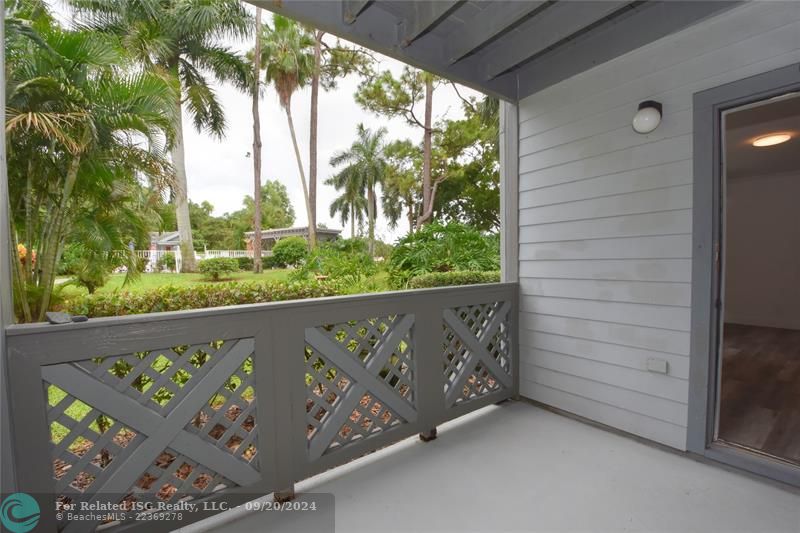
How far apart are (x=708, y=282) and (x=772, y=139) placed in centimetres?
273

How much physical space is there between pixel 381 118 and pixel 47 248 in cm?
1013

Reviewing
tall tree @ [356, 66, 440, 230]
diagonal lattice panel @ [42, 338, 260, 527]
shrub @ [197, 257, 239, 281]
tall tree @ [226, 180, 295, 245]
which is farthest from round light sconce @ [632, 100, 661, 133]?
tall tree @ [226, 180, 295, 245]

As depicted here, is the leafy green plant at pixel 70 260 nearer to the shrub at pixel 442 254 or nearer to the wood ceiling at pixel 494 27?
the shrub at pixel 442 254

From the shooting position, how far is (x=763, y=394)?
3084mm

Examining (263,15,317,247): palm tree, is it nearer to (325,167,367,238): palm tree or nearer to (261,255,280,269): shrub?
(261,255,280,269): shrub

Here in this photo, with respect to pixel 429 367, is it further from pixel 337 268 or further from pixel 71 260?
pixel 71 260

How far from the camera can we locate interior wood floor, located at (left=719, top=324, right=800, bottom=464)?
2385 millimetres

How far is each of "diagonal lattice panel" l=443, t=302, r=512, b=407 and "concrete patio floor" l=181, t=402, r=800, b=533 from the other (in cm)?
41

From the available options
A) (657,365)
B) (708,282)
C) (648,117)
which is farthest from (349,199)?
(708,282)

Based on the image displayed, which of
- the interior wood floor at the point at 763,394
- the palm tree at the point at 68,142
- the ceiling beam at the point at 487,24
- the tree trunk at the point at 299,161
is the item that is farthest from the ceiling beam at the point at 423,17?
the tree trunk at the point at 299,161

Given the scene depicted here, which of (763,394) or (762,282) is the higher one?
(762,282)

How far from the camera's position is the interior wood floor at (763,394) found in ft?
7.82

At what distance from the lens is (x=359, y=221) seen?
26891 millimetres

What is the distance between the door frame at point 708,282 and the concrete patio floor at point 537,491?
0.44 ft
